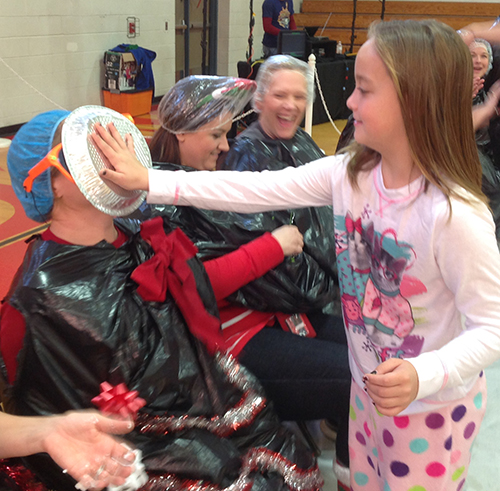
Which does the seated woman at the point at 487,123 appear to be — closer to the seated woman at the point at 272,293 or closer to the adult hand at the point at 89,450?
the seated woman at the point at 272,293

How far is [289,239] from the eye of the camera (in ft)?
5.53

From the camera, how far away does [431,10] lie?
32.9 feet

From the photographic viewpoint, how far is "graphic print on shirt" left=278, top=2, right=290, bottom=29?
7871mm

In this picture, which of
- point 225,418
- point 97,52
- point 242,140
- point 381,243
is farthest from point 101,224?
point 97,52

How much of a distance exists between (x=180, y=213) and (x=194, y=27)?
7.96 meters

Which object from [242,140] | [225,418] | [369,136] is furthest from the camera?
[242,140]

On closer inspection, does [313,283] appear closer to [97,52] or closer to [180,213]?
[180,213]

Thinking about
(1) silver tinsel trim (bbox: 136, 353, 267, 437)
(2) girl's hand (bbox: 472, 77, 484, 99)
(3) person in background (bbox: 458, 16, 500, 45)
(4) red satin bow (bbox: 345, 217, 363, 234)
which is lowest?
(1) silver tinsel trim (bbox: 136, 353, 267, 437)

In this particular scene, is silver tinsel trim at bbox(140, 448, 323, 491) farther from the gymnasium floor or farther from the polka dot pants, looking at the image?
the gymnasium floor

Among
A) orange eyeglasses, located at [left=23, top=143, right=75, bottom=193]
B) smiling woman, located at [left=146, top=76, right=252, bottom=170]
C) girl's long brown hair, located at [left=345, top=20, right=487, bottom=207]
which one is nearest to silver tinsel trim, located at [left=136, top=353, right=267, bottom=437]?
orange eyeglasses, located at [left=23, top=143, right=75, bottom=193]

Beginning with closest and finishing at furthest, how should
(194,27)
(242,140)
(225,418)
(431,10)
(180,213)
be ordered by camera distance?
(225,418) → (180,213) → (242,140) → (194,27) → (431,10)

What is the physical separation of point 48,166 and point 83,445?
2.01ft

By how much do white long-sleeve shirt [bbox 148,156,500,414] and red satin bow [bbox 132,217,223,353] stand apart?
17 centimetres

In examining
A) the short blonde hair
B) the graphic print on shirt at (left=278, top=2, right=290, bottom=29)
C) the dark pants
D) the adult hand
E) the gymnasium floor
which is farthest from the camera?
the graphic print on shirt at (left=278, top=2, right=290, bottom=29)
